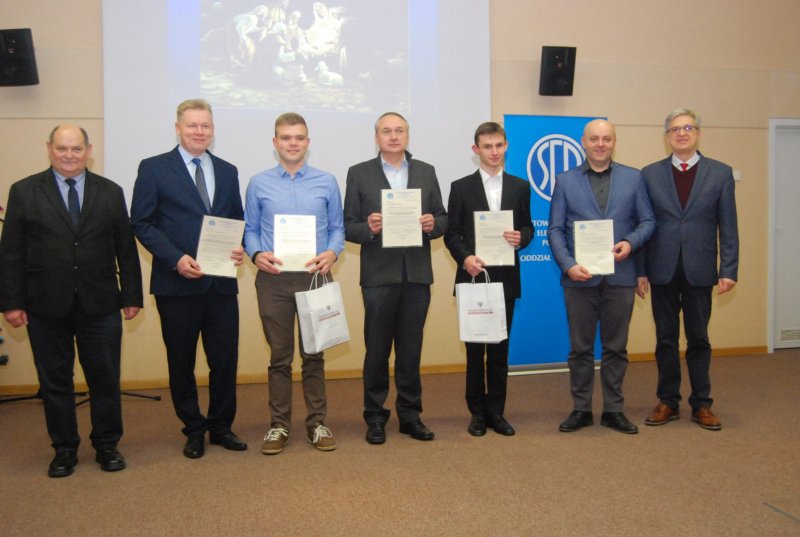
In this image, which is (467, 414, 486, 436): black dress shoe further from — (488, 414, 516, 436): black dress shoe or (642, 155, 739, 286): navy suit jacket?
(642, 155, 739, 286): navy suit jacket

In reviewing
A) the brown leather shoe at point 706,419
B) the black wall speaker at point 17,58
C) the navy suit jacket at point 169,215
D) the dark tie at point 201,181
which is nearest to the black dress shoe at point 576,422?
the brown leather shoe at point 706,419

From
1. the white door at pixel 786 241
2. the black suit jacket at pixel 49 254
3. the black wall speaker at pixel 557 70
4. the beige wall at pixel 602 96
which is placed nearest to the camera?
the black suit jacket at pixel 49 254

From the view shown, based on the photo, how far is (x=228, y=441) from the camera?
3.33m

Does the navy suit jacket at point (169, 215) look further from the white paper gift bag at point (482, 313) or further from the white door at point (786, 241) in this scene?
the white door at point (786, 241)

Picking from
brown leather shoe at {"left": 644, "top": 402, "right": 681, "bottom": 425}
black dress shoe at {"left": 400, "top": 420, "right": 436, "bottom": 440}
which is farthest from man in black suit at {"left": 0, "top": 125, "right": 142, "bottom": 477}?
brown leather shoe at {"left": 644, "top": 402, "right": 681, "bottom": 425}

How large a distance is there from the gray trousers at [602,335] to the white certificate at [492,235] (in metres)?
0.52

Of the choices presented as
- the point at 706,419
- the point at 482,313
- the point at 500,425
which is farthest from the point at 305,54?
the point at 706,419

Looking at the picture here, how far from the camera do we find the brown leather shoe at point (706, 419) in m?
3.62

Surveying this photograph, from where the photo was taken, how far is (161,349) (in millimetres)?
5152

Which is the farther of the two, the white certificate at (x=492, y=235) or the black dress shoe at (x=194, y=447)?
the white certificate at (x=492, y=235)

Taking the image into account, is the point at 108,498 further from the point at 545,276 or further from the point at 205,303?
the point at 545,276

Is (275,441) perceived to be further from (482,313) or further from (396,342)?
(482,313)

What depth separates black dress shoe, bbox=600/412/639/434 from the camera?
3.55 m

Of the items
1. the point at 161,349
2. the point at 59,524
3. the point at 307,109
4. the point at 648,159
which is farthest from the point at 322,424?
the point at 648,159
